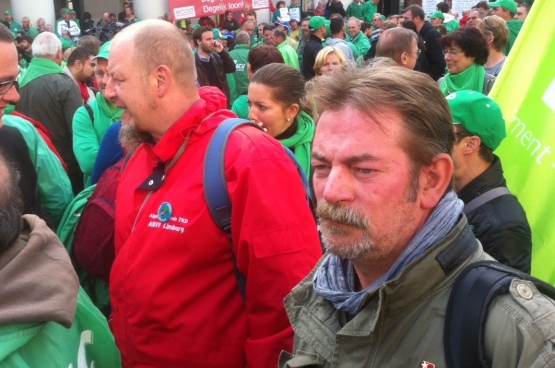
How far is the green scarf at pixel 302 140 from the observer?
380 centimetres

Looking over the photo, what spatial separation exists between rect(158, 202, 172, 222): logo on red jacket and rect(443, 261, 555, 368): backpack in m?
1.09

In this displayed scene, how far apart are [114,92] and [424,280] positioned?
1.49 meters

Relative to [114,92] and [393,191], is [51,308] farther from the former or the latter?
[114,92]

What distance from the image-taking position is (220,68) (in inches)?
348

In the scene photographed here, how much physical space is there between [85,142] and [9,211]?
2854 millimetres

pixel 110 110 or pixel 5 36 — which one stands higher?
pixel 5 36

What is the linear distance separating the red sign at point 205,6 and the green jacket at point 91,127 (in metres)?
10.2

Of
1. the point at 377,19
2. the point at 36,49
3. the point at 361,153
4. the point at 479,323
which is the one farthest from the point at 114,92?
the point at 377,19

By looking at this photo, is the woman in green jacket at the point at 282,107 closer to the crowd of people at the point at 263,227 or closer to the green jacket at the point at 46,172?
the crowd of people at the point at 263,227

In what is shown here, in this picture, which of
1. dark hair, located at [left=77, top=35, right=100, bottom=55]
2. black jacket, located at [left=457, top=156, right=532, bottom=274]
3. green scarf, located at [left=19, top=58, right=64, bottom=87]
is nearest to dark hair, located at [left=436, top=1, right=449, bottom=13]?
dark hair, located at [left=77, top=35, right=100, bottom=55]

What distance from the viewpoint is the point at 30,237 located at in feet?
5.47

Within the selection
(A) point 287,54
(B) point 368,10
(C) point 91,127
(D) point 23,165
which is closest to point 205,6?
(A) point 287,54

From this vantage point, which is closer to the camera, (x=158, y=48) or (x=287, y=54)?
(x=158, y=48)

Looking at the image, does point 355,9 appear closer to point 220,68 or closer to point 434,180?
point 220,68
